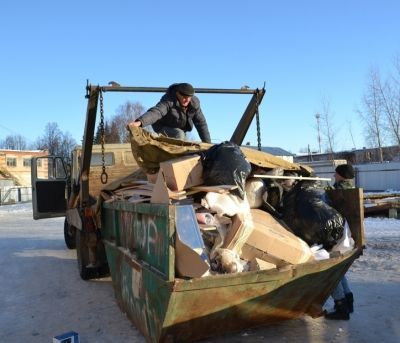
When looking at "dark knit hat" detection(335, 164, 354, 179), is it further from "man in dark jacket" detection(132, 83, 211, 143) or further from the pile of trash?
"man in dark jacket" detection(132, 83, 211, 143)

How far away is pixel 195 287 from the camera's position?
3.22 metres

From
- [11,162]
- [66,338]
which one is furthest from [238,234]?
[11,162]

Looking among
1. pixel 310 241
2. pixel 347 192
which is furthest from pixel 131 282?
pixel 347 192

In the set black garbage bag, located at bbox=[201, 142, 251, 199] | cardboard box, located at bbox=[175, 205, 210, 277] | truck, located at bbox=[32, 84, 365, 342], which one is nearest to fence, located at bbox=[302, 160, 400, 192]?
truck, located at bbox=[32, 84, 365, 342]

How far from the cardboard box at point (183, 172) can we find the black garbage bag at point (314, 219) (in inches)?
39.7

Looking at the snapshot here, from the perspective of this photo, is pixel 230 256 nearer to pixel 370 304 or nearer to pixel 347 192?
pixel 347 192

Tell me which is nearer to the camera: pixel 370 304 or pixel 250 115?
pixel 370 304

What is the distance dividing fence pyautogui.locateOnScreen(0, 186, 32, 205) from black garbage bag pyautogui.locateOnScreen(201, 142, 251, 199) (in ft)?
121

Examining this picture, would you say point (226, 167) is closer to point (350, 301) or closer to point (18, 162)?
point (350, 301)

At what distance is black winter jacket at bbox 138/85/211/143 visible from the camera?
541 centimetres

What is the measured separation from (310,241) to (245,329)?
96 cm

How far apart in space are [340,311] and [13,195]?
3957 centimetres

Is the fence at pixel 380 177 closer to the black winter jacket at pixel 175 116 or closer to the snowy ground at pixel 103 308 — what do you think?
the snowy ground at pixel 103 308

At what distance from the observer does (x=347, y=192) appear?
177 inches
